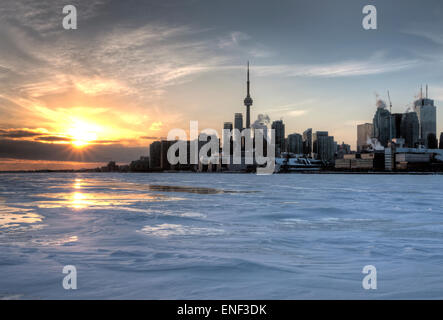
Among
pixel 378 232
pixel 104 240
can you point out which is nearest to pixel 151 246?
pixel 104 240

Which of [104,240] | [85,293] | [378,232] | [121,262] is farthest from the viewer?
[378,232]

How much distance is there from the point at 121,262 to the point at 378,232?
1183cm

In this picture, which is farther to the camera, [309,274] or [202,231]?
[202,231]

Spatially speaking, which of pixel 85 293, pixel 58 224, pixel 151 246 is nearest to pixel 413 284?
pixel 85 293

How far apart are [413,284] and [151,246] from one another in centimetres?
873

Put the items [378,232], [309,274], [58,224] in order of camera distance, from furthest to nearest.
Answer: [58,224], [378,232], [309,274]

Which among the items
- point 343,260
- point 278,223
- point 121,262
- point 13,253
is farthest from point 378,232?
point 13,253

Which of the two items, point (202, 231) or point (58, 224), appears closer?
point (202, 231)

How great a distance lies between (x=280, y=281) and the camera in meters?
9.45

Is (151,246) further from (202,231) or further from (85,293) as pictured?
(85,293)
